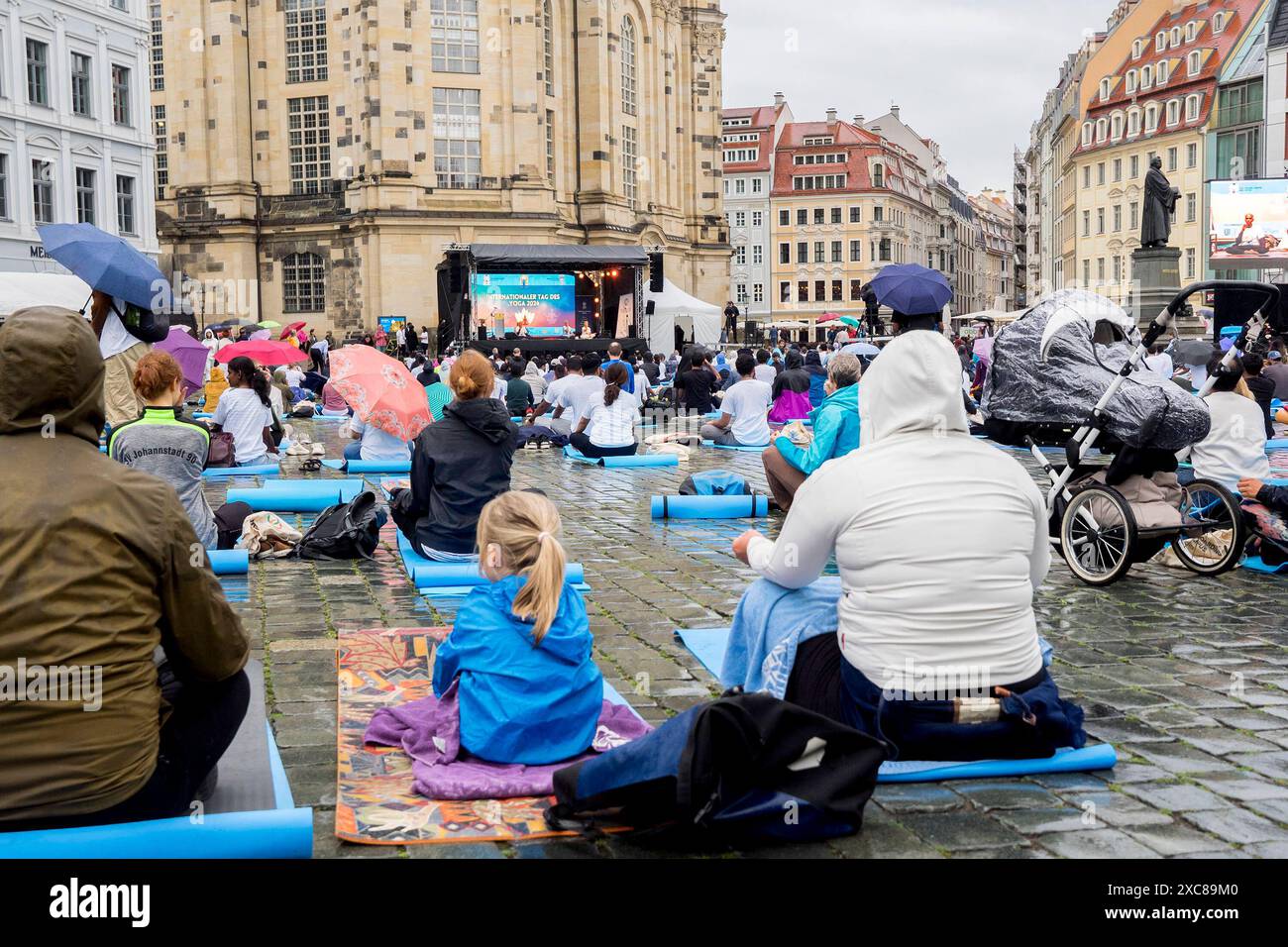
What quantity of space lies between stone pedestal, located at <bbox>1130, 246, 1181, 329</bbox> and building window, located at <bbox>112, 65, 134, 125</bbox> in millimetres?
31243

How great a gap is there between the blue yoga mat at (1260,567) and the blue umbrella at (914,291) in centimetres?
334

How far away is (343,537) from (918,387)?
22.4 ft

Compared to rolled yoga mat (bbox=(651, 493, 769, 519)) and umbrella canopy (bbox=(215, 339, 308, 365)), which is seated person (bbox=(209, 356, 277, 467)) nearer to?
rolled yoga mat (bbox=(651, 493, 769, 519))

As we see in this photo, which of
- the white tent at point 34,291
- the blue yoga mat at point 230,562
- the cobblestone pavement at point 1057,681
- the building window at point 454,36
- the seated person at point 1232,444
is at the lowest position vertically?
the cobblestone pavement at point 1057,681

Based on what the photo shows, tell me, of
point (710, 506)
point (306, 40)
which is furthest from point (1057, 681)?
point (306, 40)

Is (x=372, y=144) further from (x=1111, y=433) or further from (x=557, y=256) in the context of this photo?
(x=1111, y=433)

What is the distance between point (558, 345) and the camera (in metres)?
46.2

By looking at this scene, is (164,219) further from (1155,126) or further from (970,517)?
(970,517)

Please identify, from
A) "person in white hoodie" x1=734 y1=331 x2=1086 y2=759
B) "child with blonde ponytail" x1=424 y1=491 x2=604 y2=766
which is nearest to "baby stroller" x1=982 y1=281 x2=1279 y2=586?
"person in white hoodie" x1=734 y1=331 x2=1086 y2=759

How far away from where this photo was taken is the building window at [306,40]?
53.5 m

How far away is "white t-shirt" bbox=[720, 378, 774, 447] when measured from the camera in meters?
20.9

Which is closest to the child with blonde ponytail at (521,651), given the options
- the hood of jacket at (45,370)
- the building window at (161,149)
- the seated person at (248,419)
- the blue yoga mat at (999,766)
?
the blue yoga mat at (999,766)

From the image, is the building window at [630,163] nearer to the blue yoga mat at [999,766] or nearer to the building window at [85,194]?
the building window at [85,194]
